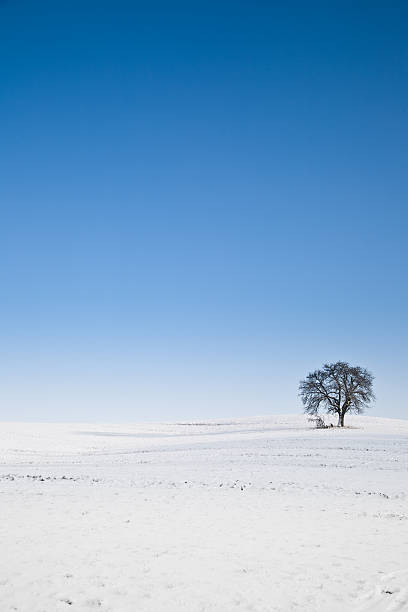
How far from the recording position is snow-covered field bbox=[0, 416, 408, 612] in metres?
8.49

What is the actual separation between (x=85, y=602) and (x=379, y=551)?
6.82 meters

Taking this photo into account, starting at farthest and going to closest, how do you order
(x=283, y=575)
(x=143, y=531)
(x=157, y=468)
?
(x=157, y=468) < (x=143, y=531) < (x=283, y=575)

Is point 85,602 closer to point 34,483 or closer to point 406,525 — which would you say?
point 406,525

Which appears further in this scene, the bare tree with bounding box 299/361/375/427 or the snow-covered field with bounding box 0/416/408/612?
the bare tree with bounding box 299/361/375/427

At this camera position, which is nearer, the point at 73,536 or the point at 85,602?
the point at 85,602

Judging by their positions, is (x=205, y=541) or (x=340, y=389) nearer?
(x=205, y=541)

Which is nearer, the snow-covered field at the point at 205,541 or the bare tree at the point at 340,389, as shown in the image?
the snow-covered field at the point at 205,541

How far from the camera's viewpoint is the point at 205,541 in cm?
1198

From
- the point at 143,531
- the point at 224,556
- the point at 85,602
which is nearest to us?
the point at 85,602

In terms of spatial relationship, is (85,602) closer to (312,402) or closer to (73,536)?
(73,536)

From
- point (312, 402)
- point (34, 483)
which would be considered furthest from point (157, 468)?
point (312, 402)

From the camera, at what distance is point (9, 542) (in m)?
11.5

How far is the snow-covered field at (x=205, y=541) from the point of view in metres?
8.49

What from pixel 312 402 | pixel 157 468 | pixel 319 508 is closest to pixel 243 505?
pixel 319 508
